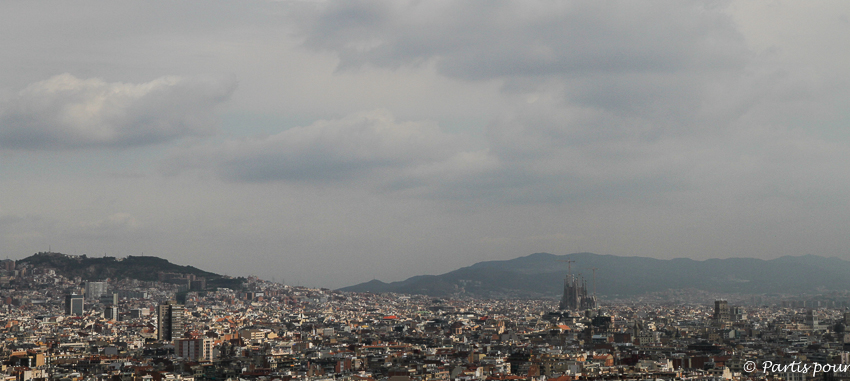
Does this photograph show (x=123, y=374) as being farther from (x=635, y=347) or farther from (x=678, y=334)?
(x=678, y=334)

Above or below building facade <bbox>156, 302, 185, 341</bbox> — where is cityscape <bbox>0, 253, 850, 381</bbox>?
below

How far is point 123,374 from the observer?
66188 mm

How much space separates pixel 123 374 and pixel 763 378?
36410 millimetres

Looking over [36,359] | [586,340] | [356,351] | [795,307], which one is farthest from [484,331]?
[795,307]

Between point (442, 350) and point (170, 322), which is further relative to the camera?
point (170, 322)

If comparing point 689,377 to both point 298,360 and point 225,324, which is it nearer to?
point 298,360

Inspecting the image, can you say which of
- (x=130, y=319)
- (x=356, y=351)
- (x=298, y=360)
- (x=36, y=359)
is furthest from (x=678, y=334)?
(x=130, y=319)

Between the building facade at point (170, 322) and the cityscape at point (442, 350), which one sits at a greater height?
the building facade at point (170, 322)

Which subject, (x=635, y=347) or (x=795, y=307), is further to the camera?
(x=795, y=307)

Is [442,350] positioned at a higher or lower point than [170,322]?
lower

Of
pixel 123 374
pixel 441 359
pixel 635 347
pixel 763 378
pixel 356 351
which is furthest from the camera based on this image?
pixel 635 347

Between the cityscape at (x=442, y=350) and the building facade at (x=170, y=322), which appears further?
the building facade at (x=170, y=322)

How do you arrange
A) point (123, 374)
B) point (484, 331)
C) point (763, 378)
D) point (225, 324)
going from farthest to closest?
point (225, 324), point (484, 331), point (123, 374), point (763, 378)

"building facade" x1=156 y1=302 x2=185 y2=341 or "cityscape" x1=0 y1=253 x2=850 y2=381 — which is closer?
"cityscape" x1=0 y1=253 x2=850 y2=381
